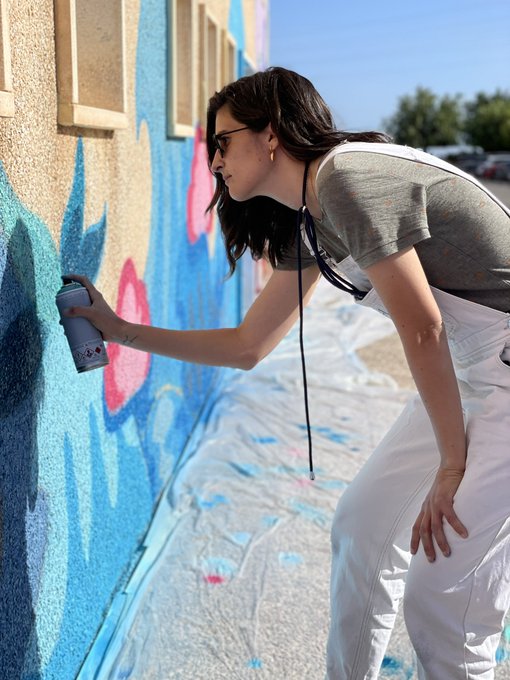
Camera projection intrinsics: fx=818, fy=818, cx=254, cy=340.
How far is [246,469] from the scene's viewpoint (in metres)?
4.12

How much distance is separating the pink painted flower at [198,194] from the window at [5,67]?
8.82 feet

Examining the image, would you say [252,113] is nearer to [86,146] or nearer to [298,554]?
[86,146]

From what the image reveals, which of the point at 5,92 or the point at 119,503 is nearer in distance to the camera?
the point at 5,92

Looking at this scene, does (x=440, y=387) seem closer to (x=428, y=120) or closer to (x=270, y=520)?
(x=270, y=520)

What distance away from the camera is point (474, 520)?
1.75 metres

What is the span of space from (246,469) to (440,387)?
2474 millimetres

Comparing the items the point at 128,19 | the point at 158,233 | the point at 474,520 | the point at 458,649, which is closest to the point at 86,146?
the point at 128,19

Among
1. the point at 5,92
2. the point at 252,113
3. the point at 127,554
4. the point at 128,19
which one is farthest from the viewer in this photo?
the point at 127,554

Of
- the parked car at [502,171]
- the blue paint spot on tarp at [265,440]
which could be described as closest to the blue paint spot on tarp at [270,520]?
the blue paint spot on tarp at [265,440]

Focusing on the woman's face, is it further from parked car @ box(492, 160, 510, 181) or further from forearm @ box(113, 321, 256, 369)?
parked car @ box(492, 160, 510, 181)

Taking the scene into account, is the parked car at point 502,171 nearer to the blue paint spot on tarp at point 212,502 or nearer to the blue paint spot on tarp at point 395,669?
the blue paint spot on tarp at point 212,502

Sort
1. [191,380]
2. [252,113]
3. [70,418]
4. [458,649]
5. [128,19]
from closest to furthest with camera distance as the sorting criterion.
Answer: [458,649], [252,113], [70,418], [128,19], [191,380]

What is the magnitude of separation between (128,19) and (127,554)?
1946 millimetres

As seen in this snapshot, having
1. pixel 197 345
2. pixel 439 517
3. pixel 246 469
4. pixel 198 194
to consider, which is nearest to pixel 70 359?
pixel 197 345
